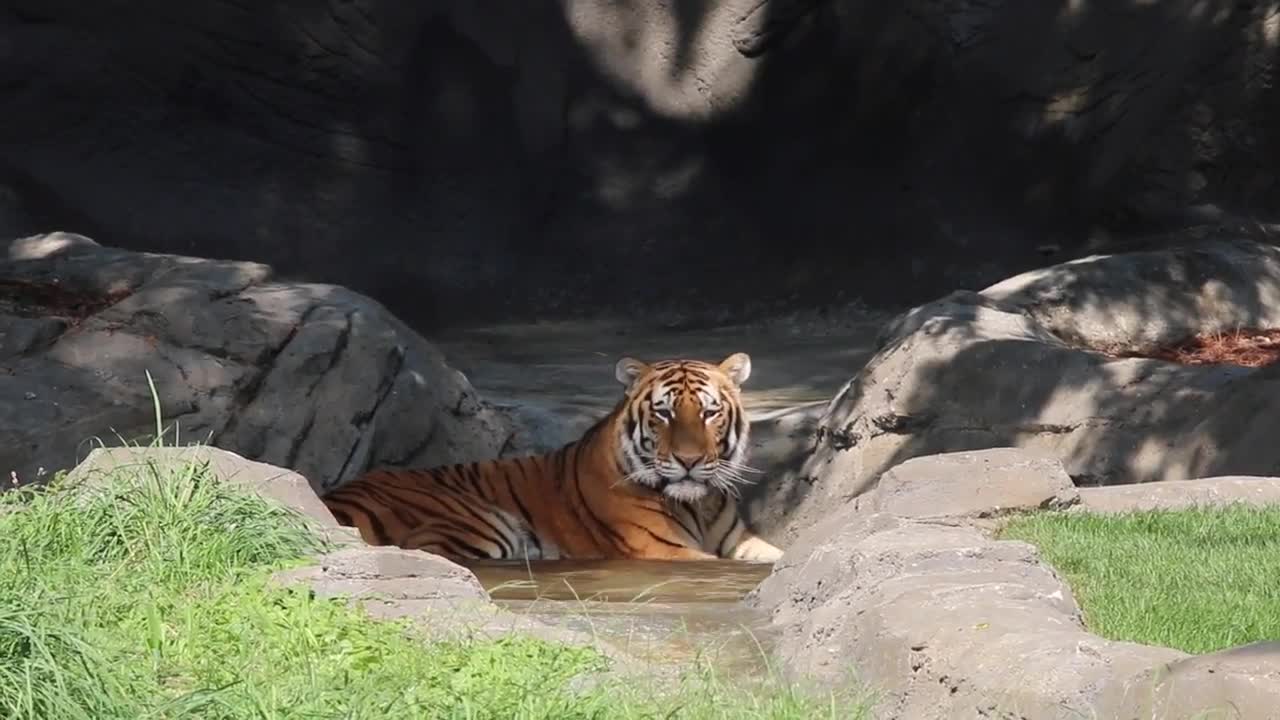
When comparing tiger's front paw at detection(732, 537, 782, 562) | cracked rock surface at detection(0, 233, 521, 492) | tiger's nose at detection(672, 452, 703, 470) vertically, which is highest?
cracked rock surface at detection(0, 233, 521, 492)

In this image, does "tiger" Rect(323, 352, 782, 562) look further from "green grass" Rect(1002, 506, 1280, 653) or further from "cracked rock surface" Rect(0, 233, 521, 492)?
"green grass" Rect(1002, 506, 1280, 653)

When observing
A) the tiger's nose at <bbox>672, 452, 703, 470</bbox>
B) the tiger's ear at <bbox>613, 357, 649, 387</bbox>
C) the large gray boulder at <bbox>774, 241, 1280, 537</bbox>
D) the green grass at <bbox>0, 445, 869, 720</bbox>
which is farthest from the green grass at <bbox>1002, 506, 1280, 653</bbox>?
the tiger's ear at <bbox>613, 357, 649, 387</bbox>

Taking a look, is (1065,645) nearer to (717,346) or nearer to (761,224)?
(717,346)

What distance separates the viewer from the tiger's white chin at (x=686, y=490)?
34.6 feet

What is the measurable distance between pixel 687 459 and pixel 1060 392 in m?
1.92

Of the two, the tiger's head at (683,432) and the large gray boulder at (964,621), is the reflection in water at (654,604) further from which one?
the tiger's head at (683,432)

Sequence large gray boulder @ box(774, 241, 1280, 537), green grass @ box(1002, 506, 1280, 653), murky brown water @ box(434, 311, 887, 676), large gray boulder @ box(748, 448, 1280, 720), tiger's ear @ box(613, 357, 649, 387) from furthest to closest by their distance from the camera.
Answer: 1. tiger's ear @ box(613, 357, 649, 387)
2. large gray boulder @ box(774, 241, 1280, 537)
3. murky brown water @ box(434, 311, 887, 676)
4. green grass @ box(1002, 506, 1280, 653)
5. large gray boulder @ box(748, 448, 1280, 720)

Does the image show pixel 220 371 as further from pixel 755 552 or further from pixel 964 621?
pixel 964 621

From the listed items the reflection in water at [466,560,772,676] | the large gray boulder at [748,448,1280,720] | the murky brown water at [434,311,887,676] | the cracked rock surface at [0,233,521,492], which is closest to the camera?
the large gray boulder at [748,448,1280,720]

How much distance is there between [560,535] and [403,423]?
4.64 ft

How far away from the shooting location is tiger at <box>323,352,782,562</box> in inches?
411

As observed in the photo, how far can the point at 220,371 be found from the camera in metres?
10.5

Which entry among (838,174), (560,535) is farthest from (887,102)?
(560,535)

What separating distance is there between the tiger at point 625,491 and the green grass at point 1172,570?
3002 mm
